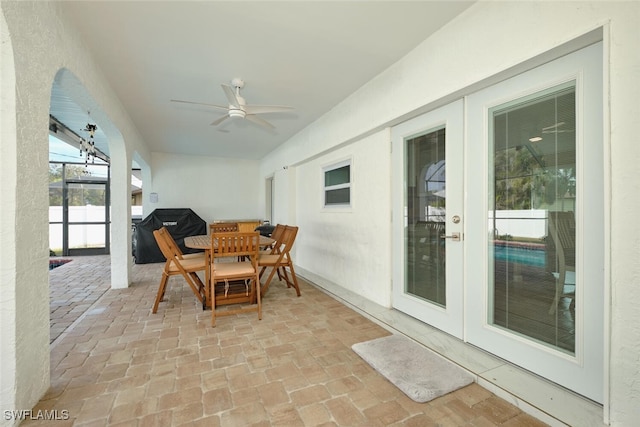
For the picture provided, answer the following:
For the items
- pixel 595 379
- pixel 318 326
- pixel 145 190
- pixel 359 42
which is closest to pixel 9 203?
pixel 318 326

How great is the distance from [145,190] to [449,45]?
744 cm

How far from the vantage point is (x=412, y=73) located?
261 centimetres

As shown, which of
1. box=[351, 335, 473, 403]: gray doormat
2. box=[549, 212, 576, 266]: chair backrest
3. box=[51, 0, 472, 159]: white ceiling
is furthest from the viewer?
box=[51, 0, 472, 159]: white ceiling

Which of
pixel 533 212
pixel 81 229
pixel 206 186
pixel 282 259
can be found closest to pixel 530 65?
pixel 533 212

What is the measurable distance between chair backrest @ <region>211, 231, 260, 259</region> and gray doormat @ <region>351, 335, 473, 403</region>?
1.49 metres

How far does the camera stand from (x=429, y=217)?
2660 millimetres

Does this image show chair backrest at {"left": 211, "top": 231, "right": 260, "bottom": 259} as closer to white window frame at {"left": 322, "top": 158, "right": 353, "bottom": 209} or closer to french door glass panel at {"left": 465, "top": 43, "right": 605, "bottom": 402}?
white window frame at {"left": 322, "top": 158, "right": 353, "bottom": 209}

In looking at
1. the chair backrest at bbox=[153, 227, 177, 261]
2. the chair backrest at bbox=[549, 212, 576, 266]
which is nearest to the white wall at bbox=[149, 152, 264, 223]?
the chair backrest at bbox=[153, 227, 177, 261]

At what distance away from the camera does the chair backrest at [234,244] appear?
291 centimetres

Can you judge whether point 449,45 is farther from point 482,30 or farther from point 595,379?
point 595,379

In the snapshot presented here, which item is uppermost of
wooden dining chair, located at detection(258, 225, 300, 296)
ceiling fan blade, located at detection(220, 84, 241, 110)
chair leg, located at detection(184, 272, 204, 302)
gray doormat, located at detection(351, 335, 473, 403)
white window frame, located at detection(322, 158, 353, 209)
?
ceiling fan blade, located at detection(220, 84, 241, 110)

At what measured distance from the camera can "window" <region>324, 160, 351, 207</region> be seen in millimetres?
4086

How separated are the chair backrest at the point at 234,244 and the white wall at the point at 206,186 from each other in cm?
510

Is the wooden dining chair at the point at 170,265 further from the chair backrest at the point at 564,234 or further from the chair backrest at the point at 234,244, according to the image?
the chair backrest at the point at 564,234
